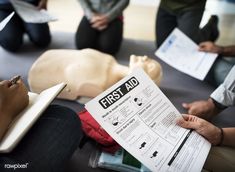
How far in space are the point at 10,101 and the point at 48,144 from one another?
0.15 metres

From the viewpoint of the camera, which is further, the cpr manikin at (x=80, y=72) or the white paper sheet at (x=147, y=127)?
the cpr manikin at (x=80, y=72)

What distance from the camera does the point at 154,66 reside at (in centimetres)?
126

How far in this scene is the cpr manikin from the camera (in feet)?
3.96

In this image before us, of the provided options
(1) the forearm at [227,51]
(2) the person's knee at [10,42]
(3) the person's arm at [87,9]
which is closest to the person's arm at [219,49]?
(1) the forearm at [227,51]

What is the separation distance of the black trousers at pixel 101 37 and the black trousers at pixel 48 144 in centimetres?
82

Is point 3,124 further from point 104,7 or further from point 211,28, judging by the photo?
point 211,28

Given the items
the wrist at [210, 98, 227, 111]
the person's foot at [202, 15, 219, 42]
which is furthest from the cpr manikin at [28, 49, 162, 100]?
the person's foot at [202, 15, 219, 42]

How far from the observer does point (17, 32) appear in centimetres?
164

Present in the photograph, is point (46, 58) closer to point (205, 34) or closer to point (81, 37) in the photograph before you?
point (81, 37)

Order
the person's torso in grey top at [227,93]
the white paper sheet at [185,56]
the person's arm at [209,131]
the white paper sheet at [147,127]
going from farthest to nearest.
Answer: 1. the white paper sheet at [185,56]
2. the person's torso in grey top at [227,93]
3. the person's arm at [209,131]
4. the white paper sheet at [147,127]

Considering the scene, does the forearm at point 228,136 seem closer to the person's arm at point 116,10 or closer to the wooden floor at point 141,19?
the person's arm at point 116,10

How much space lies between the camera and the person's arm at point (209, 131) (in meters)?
0.77

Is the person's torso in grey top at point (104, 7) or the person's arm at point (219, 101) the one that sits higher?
the person's torso in grey top at point (104, 7)

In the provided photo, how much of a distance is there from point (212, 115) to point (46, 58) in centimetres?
75
